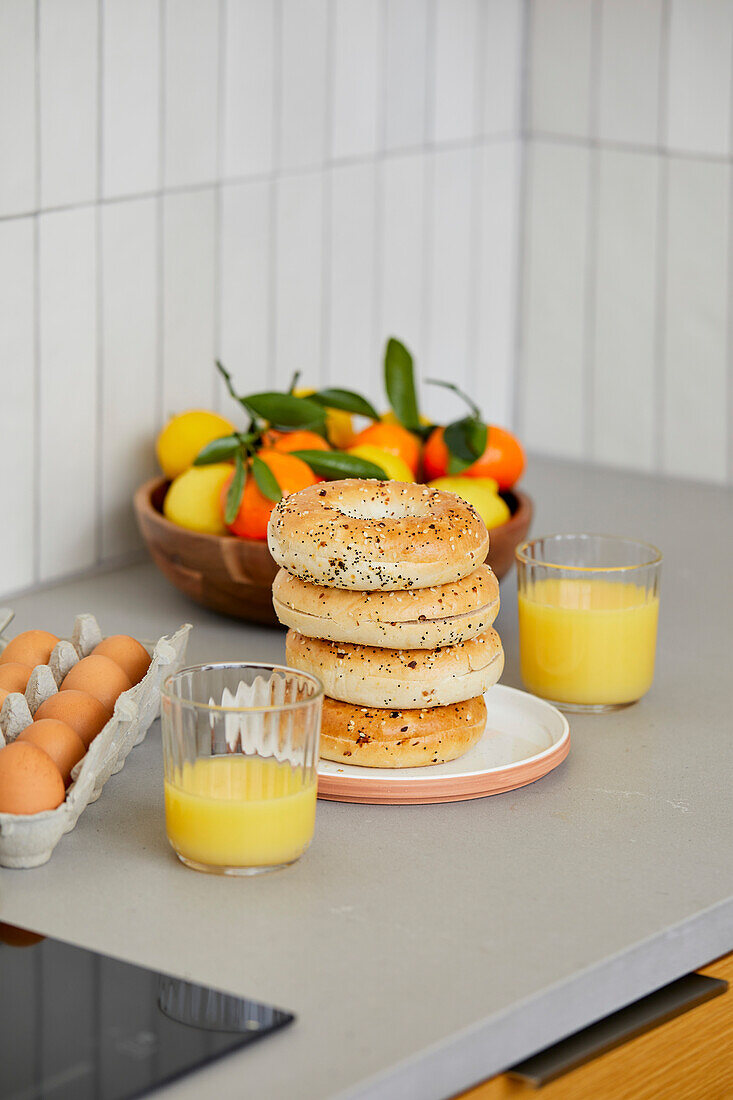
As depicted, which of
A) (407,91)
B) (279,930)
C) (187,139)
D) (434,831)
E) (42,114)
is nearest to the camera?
(279,930)

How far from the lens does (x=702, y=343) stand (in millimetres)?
1793

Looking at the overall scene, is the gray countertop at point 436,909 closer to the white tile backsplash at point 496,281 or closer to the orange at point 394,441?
the orange at point 394,441

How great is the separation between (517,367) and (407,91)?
409 mm

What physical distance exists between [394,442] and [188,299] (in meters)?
0.28

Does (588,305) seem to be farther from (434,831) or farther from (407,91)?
(434,831)

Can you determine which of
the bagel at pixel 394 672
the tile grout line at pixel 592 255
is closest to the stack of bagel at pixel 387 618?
the bagel at pixel 394 672

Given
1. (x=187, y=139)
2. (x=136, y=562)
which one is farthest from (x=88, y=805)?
(x=187, y=139)

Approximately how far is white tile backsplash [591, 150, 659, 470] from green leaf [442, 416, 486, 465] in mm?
537

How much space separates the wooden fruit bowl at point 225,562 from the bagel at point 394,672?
0.27m

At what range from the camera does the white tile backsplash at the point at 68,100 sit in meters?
1.29

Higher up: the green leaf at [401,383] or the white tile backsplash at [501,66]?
the white tile backsplash at [501,66]

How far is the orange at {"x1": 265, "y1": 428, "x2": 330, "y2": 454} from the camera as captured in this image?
1.32 meters

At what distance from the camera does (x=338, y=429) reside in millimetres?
1436

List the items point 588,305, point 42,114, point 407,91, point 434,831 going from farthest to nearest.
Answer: point 588,305, point 407,91, point 42,114, point 434,831
